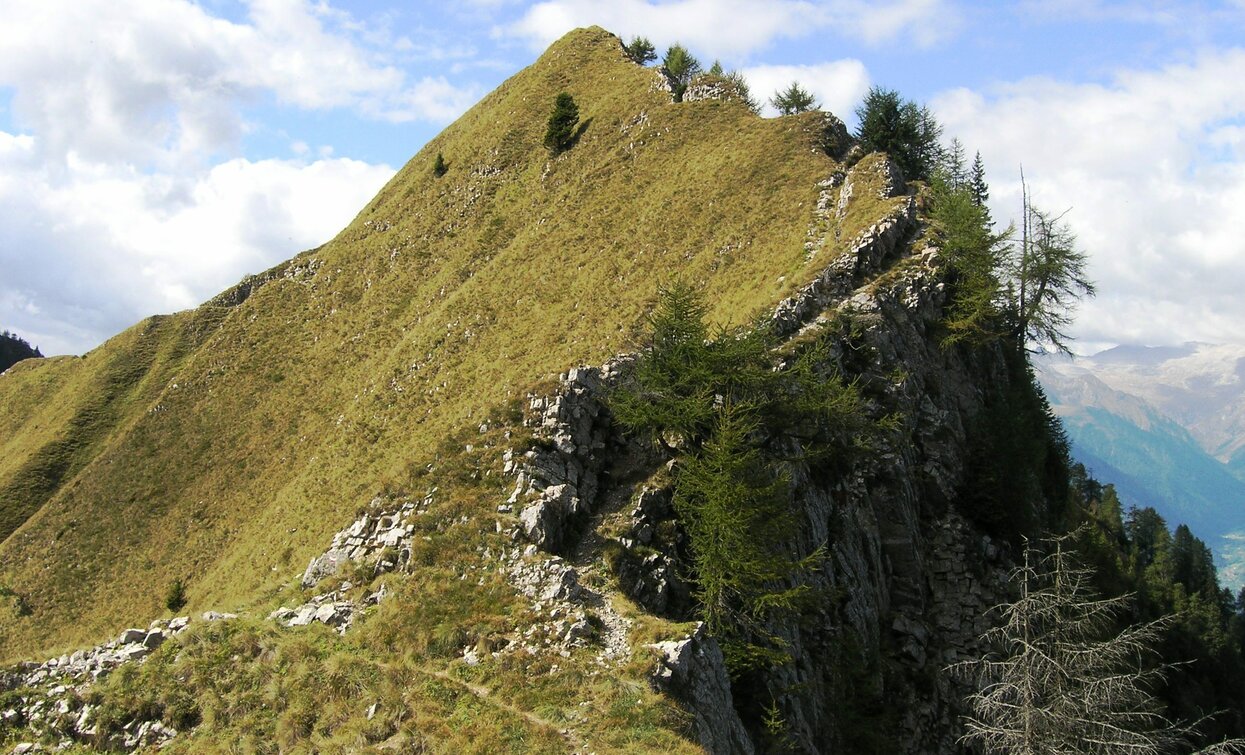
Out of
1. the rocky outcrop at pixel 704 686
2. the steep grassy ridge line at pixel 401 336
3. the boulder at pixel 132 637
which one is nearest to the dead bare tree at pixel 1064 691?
the rocky outcrop at pixel 704 686

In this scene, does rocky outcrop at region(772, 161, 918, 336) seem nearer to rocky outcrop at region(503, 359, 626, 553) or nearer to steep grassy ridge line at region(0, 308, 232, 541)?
rocky outcrop at region(503, 359, 626, 553)

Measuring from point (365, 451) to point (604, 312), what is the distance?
61.6ft

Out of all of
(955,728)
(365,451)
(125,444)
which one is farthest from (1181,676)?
(125,444)

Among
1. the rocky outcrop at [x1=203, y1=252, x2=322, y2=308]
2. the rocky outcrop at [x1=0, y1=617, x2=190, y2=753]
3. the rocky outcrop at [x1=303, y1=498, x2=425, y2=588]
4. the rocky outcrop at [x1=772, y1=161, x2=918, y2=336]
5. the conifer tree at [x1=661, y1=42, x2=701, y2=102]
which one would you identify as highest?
the conifer tree at [x1=661, y1=42, x2=701, y2=102]

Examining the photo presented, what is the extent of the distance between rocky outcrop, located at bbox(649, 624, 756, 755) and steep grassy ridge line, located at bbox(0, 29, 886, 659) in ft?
49.2

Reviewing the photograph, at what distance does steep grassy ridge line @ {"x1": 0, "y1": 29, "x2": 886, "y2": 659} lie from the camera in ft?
158

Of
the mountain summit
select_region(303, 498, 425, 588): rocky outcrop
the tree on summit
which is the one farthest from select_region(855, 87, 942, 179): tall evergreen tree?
select_region(303, 498, 425, 588): rocky outcrop

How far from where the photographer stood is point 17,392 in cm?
8238

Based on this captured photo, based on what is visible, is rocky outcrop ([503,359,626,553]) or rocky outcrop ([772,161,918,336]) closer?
rocky outcrop ([503,359,626,553])

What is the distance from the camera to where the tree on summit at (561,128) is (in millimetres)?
76625

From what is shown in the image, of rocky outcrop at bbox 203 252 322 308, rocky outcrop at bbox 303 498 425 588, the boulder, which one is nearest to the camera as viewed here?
the boulder

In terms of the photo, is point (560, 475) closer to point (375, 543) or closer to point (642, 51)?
point (375, 543)

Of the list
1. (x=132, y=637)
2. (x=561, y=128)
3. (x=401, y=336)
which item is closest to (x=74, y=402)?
(x=401, y=336)

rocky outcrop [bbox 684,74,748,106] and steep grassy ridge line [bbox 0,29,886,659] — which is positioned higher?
rocky outcrop [bbox 684,74,748,106]
